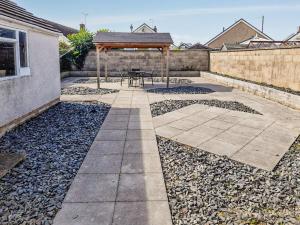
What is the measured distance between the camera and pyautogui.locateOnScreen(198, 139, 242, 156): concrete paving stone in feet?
17.5

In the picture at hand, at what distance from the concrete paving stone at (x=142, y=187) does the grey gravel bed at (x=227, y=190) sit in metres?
0.14

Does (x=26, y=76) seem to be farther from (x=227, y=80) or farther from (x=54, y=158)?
(x=227, y=80)

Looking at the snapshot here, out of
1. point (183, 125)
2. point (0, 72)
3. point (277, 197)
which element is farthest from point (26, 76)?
point (277, 197)

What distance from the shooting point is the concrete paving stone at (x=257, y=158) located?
4711mm

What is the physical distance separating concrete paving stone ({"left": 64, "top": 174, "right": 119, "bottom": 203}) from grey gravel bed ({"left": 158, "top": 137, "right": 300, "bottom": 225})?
813 mm

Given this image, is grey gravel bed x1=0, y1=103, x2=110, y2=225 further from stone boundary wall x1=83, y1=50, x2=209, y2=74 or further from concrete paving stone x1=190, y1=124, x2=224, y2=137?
stone boundary wall x1=83, y1=50, x2=209, y2=74

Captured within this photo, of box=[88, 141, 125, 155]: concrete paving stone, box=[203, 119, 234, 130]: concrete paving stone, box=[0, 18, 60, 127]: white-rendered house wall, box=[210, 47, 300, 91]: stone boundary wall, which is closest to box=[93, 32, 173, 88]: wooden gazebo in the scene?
box=[210, 47, 300, 91]: stone boundary wall

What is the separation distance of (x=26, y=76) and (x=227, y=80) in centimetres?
1143

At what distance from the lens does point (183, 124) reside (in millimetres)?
7391

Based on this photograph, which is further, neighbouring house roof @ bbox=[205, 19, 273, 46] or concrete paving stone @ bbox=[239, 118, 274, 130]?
neighbouring house roof @ bbox=[205, 19, 273, 46]

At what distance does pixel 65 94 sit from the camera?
41.3 feet

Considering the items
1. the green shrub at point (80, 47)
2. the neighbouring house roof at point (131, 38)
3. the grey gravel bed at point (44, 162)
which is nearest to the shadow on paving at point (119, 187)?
the grey gravel bed at point (44, 162)

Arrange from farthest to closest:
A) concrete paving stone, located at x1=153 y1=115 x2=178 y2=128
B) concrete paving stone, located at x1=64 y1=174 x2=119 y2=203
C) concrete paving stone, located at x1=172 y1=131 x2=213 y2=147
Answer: concrete paving stone, located at x1=153 y1=115 x2=178 y2=128 → concrete paving stone, located at x1=172 y1=131 x2=213 y2=147 → concrete paving stone, located at x1=64 y1=174 x2=119 y2=203

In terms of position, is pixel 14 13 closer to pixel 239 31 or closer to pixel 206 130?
pixel 206 130
